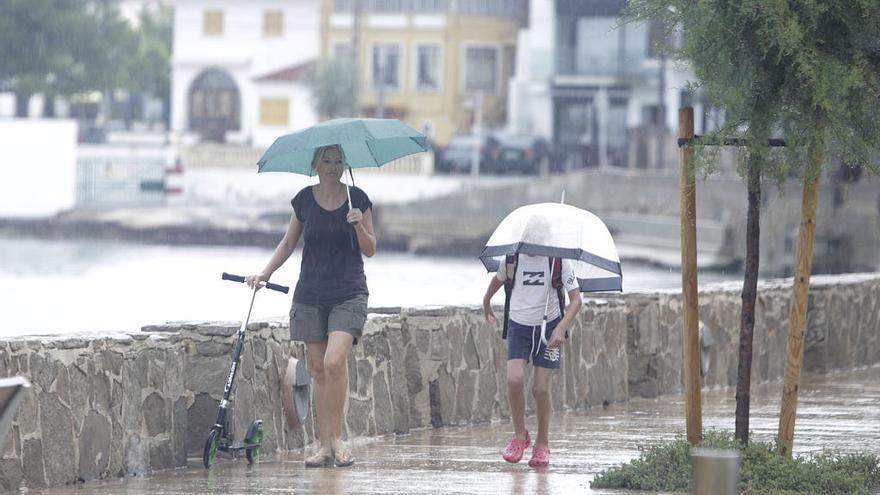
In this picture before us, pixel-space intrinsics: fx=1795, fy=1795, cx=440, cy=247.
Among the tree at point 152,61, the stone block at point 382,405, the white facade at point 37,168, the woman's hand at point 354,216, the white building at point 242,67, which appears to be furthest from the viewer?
the tree at point 152,61

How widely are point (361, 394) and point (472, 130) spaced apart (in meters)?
65.0

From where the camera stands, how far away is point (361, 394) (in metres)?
11.5

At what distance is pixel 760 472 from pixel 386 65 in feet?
238

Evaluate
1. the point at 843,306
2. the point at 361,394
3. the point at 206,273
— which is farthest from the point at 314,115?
the point at 361,394

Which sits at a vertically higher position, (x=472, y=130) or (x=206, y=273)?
(x=472, y=130)

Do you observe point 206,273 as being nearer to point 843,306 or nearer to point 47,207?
point 47,207

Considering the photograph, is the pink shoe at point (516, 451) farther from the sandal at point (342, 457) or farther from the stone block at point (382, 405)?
the stone block at point (382, 405)

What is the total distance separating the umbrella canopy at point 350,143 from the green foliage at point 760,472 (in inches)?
86.7

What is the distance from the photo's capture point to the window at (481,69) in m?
79.1

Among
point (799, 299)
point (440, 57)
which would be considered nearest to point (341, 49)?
point (440, 57)

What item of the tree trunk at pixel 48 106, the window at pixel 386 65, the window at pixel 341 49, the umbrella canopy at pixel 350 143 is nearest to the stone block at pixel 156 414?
the umbrella canopy at pixel 350 143

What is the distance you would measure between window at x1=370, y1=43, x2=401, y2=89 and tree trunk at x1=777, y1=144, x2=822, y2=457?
71.1m

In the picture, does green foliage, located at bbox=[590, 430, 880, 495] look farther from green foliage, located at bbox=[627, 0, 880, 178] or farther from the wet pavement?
green foliage, located at bbox=[627, 0, 880, 178]

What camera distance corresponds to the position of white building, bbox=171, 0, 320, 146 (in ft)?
262
